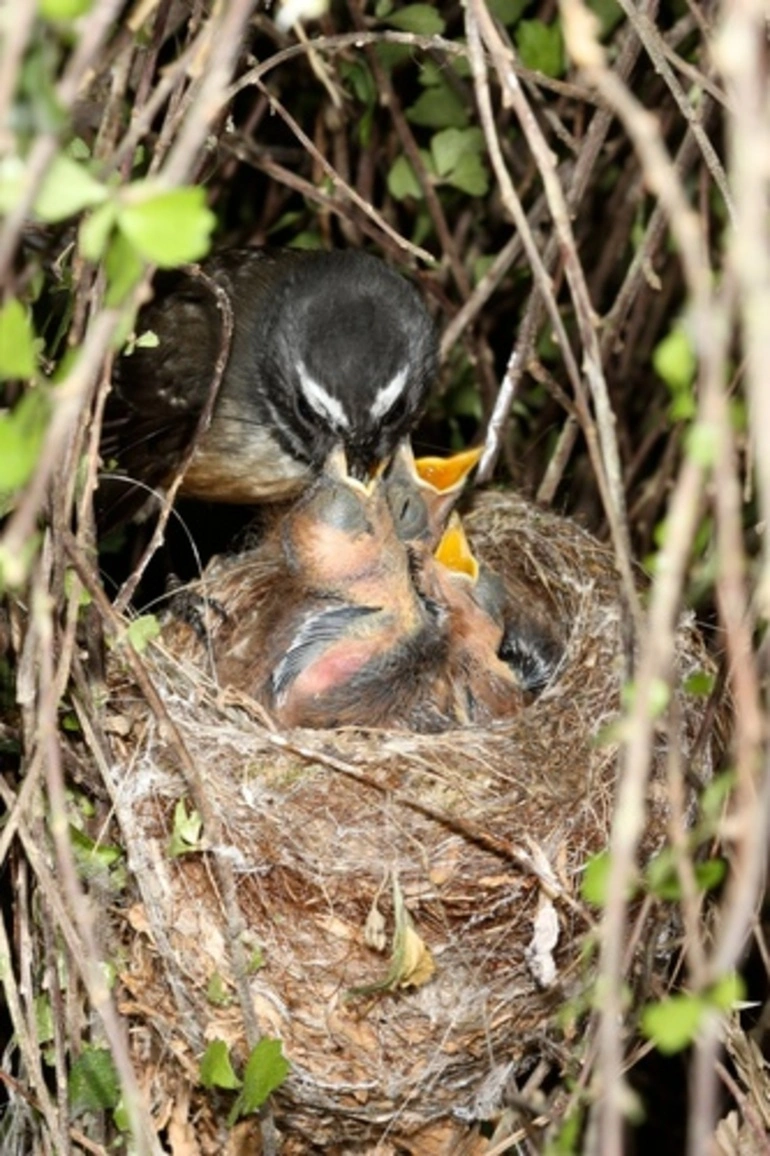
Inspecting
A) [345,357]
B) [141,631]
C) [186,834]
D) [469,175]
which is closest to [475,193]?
[469,175]

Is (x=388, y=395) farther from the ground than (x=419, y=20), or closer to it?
closer to it

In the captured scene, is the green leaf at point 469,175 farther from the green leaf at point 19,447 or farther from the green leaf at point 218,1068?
the green leaf at point 19,447

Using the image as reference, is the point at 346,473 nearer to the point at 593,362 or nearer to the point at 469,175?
the point at 469,175

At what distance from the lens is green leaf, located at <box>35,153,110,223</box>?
176cm

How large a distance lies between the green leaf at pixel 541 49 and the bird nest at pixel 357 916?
1555mm

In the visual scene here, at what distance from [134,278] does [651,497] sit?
2673 mm

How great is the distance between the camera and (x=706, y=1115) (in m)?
1.62

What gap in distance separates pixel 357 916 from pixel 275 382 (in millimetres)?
1419

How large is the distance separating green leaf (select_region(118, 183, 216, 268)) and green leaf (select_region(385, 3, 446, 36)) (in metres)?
2.34

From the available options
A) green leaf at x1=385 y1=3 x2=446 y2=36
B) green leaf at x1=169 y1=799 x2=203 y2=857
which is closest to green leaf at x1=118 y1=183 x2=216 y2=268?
green leaf at x1=169 y1=799 x2=203 y2=857

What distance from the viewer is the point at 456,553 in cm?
403

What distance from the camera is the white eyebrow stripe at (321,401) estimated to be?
13.0ft

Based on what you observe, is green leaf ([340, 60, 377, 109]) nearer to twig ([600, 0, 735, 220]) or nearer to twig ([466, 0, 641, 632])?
twig ([600, 0, 735, 220])

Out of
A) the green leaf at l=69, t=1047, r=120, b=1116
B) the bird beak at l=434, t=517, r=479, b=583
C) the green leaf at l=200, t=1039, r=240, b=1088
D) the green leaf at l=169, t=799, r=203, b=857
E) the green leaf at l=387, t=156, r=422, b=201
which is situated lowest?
the green leaf at l=69, t=1047, r=120, b=1116
